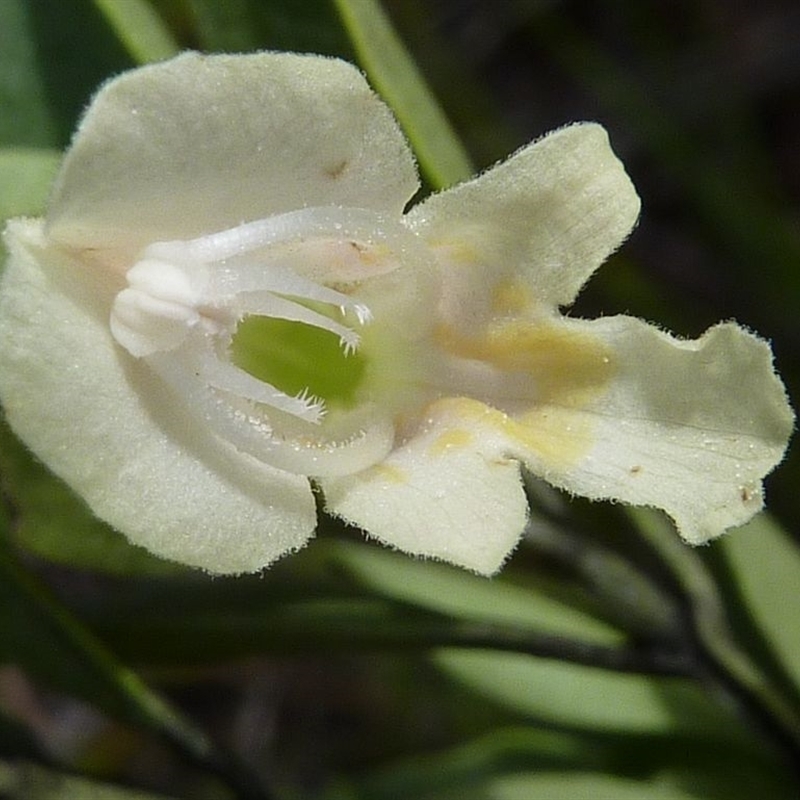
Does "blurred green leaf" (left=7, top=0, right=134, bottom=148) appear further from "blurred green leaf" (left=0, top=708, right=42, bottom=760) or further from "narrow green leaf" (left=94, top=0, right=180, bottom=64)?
"blurred green leaf" (left=0, top=708, right=42, bottom=760)

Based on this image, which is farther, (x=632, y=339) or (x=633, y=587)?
(x=633, y=587)

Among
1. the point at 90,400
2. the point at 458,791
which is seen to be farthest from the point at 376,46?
the point at 458,791

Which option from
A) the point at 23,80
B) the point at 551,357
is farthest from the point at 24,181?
the point at 551,357

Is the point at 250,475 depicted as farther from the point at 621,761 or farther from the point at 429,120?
the point at 621,761

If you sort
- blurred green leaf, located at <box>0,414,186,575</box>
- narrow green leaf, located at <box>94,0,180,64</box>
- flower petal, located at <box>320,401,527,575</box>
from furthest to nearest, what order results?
blurred green leaf, located at <box>0,414,186,575</box>, narrow green leaf, located at <box>94,0,180,64</box>, flower petal, located at <box>320,401,527,575</box>

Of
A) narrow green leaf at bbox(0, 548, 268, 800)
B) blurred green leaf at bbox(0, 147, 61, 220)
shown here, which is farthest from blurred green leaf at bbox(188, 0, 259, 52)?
narrow green leaf at bbox(0, 548, 268, 800)

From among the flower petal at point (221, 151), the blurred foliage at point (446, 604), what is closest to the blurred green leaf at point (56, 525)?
the blurred foliage at point (446, 604)

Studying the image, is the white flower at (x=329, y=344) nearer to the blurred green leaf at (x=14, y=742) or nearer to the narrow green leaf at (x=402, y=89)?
the narrow green leaf at (x=402, y=89)
